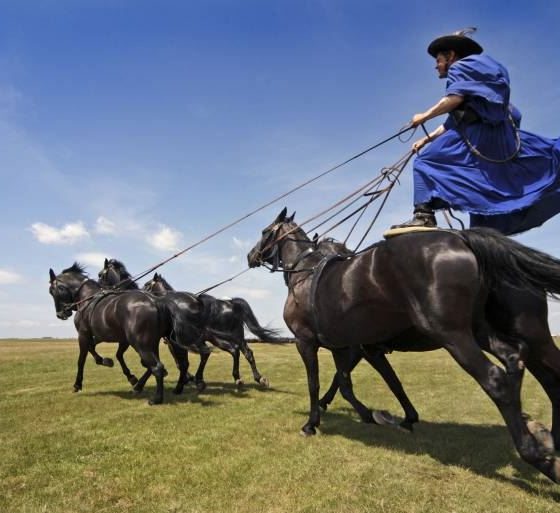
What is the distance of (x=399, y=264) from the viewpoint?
14.9 ft

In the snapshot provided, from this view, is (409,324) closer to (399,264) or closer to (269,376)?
→ (399,264)

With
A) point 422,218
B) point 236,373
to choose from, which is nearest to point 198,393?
point 236,373

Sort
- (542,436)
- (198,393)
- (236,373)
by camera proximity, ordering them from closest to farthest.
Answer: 1. (542,436)
2. (198,393)
3. (236,373)

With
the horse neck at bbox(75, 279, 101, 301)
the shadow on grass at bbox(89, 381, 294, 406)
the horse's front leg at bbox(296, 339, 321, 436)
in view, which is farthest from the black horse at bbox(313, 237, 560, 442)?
the horse neck at bbox(75, 279, 101, 301)

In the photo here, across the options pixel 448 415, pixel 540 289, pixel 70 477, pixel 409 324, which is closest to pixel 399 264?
pixel 409 324

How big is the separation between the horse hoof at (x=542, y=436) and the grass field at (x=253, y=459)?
367mm

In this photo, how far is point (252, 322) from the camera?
12.5 m

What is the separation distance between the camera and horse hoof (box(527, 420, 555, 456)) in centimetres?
390

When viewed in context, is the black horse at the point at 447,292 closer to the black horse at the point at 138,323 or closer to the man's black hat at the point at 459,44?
the man's black hat at the point at 459,44

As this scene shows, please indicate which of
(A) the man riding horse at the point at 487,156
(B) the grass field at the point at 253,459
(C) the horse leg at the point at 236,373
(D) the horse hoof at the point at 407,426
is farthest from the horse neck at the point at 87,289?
(A) the man riding horse at the point at 487,156

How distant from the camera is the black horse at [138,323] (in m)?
9.28

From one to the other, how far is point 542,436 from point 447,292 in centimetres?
148

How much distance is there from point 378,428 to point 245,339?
21.9 feet

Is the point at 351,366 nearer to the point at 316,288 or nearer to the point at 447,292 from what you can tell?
the point at 316,288
